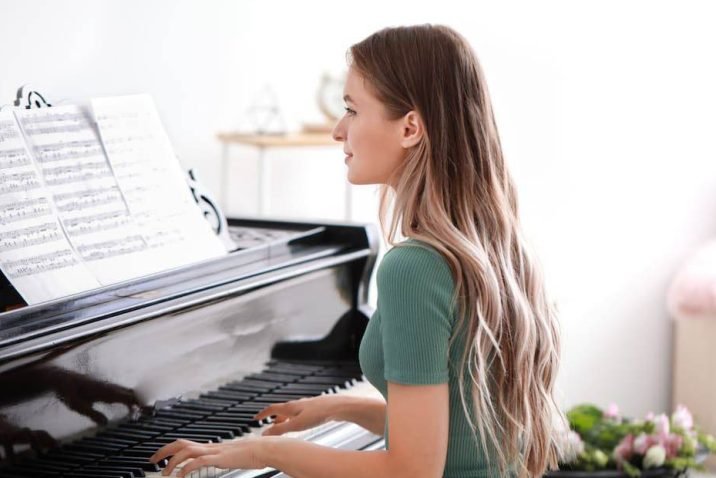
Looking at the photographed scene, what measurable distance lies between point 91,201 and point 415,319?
666mm

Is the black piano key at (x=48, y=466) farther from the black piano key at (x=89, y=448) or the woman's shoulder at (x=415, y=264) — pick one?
the woman's shoulder at (x=415, y=264)

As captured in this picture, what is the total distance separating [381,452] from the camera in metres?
1.38

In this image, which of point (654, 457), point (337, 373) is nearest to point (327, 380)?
point (337, 373)

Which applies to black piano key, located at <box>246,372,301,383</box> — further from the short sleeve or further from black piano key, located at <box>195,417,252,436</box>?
the short sleeve

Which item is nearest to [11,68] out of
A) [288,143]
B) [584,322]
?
[288,143]

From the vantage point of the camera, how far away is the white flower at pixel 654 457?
107 inches

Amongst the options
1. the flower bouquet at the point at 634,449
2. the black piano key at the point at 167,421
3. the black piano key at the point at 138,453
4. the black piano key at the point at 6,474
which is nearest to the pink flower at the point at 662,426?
the flower bouquet at the point at 634,449

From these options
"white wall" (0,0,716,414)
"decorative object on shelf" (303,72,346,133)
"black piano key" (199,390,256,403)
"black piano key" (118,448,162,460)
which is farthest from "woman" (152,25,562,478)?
"white wall" (0,0,716,414)

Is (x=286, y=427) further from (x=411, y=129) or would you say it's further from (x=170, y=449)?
(x=411, y=129)

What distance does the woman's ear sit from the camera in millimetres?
1484

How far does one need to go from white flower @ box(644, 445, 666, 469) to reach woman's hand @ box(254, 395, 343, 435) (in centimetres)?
132

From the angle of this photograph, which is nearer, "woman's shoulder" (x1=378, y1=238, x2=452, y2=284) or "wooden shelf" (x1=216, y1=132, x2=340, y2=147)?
"woman's shoulder" (x1=378, y1=238, x2=452, y2=284)

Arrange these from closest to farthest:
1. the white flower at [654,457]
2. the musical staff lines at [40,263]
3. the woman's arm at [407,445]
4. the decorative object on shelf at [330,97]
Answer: the woman's arm at [407,445] < the musical staff lines at [40,263] < the white flower at [654,457] < the decorative object on shelf at [330,97]

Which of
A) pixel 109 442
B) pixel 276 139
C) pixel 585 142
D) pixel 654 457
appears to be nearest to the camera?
pixel 109 442
